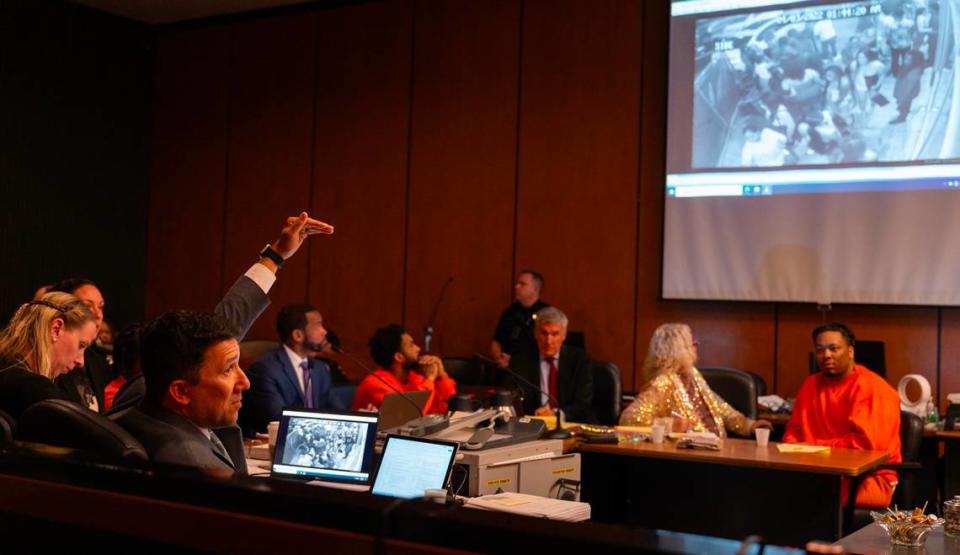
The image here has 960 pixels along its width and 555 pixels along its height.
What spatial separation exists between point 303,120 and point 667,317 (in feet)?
12.1

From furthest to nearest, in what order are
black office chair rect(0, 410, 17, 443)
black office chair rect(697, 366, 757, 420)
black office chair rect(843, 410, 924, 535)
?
black office chair rect(697, 366, 757, 420), black office chair rect(843, 410, 924, 535), black office chair rect(0, 410, 17, 443)

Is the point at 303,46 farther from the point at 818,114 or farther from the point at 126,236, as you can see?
the point at 818,114

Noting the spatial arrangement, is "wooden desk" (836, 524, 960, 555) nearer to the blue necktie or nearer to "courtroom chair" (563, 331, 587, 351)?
the blue necktie

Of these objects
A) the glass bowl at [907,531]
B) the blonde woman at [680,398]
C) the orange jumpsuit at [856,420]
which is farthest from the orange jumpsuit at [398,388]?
the glass bowl at [907,531]

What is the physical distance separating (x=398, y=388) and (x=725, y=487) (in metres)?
1.54

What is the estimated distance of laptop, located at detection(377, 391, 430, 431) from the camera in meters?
3.90

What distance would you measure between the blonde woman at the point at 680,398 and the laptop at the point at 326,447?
6.93 feet

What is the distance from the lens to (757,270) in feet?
22.6

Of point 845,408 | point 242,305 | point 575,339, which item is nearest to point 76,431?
point 242,305

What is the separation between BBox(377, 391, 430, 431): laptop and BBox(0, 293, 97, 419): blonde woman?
3.55ft

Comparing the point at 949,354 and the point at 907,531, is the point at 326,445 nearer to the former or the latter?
the point at 907,531

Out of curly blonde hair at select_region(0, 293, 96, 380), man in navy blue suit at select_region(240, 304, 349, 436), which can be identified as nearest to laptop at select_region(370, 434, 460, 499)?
curly blonde hair at select_region(0, 293, 96, 380)

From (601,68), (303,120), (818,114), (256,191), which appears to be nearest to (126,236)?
(256,191)

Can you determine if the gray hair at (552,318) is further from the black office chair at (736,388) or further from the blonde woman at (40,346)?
the blonde woman at (40,346)
